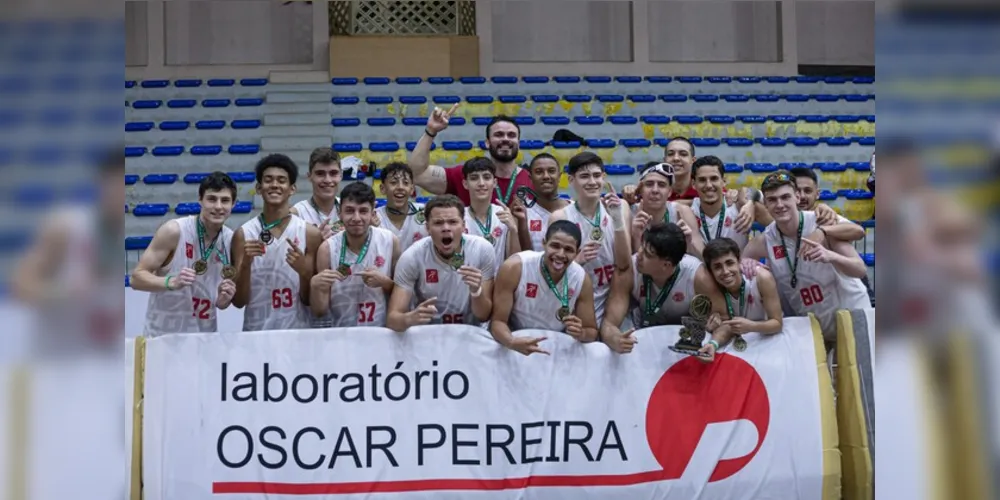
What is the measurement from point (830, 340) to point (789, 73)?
14.3m

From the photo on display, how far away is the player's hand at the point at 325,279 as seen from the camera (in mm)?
5516

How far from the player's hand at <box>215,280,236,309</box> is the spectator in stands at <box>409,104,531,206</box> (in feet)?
5.39

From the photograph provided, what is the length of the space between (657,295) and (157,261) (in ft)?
9.55

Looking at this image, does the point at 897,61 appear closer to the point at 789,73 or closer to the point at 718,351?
the point at 718,351

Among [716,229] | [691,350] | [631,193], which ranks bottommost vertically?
[691,350]

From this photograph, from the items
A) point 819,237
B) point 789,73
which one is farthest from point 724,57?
point 819,237

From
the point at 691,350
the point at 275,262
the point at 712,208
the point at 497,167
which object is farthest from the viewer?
the point at 497,167

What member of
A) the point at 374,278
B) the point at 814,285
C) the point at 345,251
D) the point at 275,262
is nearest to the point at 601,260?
the point at 814,285

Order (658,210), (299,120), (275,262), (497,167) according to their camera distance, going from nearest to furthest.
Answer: (275,262) < (658,210) < (497,167) < (299,120)

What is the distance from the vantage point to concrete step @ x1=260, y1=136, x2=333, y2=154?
1543 centimetres

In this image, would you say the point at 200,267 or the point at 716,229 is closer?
the point at 200,267

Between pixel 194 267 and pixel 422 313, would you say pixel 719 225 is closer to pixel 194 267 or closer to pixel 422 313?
pixel 422 313

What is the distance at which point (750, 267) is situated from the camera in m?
5.83

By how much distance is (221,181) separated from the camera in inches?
221
